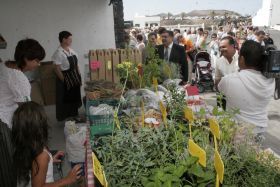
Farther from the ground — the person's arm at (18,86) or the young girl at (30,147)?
the person's arm at (18,86)

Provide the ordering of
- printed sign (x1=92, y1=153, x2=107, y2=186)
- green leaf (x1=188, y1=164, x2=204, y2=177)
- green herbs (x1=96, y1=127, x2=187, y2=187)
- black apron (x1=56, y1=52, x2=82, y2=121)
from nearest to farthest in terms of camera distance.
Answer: printed sign (x1=92, y1=153, x2=107, y2=186), green leaf (x1=188, y1=164, x2=204, y2=177), green herbs (x1=96, y1=127, x2=187, y2=187), black apron (x1=56, y1=52, x2=82, y2=121)

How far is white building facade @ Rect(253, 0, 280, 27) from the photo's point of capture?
27609 mm

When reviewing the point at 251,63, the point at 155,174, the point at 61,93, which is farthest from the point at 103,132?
the point at 61,93

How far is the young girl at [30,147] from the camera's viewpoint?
1.86 meters

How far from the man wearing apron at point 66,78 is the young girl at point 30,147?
2.92 metres

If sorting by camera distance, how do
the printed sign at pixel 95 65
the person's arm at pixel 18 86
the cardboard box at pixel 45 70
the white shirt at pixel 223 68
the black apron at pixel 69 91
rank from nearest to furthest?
the person's arm at pixel 18 86 < the white shirt at pixel 223 68 < the printed sign at pixel 95 65 < the black apron at pixel 69 91 < the cardboard box at pixel 45 70

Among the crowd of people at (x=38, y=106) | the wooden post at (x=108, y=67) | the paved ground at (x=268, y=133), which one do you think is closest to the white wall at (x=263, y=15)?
the paved ground at (x=268, y=133)

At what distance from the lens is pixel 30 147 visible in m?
Answer: 1.87

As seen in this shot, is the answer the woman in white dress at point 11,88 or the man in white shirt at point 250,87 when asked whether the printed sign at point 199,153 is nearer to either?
the man in white shirt at point 250,87

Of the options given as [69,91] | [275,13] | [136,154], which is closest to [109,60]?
[69,91]

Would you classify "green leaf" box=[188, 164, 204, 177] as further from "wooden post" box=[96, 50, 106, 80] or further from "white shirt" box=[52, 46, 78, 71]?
"white shirt" box=[52, 46, 78, 71]

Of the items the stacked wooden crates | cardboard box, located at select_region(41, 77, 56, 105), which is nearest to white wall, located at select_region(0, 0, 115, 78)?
cardboard box, located at select_region(41, 77, 56, 105)

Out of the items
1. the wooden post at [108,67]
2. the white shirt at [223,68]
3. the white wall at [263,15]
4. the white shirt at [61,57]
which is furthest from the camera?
the white wall at [263,15]

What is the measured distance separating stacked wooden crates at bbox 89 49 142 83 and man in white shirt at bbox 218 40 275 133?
190cm
